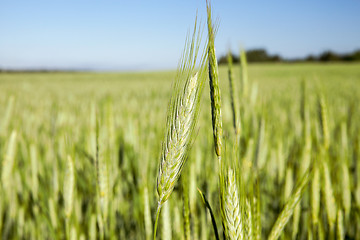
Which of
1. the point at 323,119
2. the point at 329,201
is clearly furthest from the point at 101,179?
the point at 323,119

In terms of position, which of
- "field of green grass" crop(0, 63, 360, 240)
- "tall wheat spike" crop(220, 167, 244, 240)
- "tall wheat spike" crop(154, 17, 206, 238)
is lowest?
"field of green grass" crop(0, 63, 360, 240)

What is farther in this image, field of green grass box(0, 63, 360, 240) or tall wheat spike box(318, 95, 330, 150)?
tall wheat spike box(318, 95, 330, 150)

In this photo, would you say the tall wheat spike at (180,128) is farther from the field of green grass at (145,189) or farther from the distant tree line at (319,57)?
the distant tree line at (319,57)

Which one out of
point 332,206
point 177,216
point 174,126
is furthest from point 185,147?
point 332,206

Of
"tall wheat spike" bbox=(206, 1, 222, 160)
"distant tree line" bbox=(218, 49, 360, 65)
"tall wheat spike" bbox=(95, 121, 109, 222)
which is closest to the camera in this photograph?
"tall wheat spike" bbox=(206, 1, 222, 160)

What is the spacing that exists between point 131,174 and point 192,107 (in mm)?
904

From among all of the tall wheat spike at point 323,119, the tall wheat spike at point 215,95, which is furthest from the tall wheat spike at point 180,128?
the tall wheat spike at point 323,119

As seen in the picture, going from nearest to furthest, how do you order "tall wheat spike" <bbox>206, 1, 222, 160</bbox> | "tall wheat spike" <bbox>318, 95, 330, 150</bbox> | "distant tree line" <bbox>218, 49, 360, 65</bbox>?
"tall wheat spike" <bbox>206, 1, 222, 160</bbox> < "tall wheat spike" <bbox>318, 95, 330, 150</bbox> < "distant tree line" <bbox>218, 49, 360, 65</bbox>

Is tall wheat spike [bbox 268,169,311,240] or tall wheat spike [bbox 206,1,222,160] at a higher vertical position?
tall wheat spike [bbox 206,1,222,160]

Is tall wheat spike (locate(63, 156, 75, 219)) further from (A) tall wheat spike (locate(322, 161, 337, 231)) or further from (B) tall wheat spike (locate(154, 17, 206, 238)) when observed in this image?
(A) tall wheat spike (locate(322, 161, 337, 231))

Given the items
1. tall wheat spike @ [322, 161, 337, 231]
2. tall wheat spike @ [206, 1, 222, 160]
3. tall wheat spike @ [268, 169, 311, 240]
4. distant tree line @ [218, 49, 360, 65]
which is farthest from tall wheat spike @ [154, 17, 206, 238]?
distant tree line @ [218, 49, 360, 65]

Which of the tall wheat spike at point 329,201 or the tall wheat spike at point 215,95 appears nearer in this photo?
the tall wheat spike at point 215,95

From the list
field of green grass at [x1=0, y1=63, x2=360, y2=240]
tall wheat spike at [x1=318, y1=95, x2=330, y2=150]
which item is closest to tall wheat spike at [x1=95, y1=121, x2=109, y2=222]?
field of green grass at [x1=0, y1=63, x2=360, y2=240]

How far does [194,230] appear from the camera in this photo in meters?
0.67
